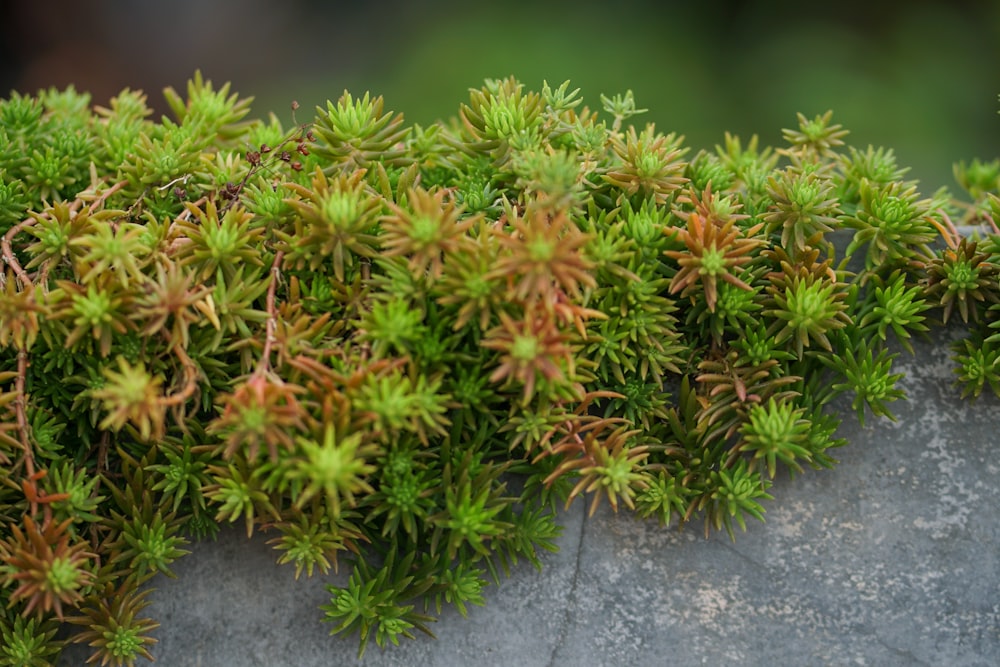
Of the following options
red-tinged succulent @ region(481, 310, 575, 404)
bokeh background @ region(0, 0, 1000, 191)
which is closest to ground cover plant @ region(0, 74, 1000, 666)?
red-tinged succulent @ region(481, 310, 575, 404)

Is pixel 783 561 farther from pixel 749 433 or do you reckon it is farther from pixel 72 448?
pixel 72 448

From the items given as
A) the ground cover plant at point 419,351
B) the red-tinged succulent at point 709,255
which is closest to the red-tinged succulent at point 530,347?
the ground cover plant at point 419,351

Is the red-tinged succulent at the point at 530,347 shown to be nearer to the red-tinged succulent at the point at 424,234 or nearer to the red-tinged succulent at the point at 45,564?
the red-tinged succulent at the point at 424,234

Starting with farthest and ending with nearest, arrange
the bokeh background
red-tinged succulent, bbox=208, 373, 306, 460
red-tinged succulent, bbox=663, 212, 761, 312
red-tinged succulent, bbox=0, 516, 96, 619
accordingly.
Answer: the bokeh background
red-tinged succulent, bbox=663, 212, 761, 312
red-tinged succulent, bbox=0, 516, 96, 619
red-tinged succulent, bbox=208, 373, 306, 460

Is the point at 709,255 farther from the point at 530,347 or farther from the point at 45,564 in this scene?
the point at 45,564

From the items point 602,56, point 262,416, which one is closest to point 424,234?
point 262,416

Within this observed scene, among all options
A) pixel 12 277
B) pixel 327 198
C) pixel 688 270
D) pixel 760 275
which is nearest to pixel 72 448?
pixel 12 277

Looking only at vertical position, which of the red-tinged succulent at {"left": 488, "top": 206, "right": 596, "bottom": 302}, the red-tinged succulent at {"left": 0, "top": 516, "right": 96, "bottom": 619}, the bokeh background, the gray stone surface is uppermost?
the bokeh background

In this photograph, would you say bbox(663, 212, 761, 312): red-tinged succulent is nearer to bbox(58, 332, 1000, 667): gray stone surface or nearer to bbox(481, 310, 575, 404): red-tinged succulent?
bbox(481, 310, 575, 404): red-tinged succulent
